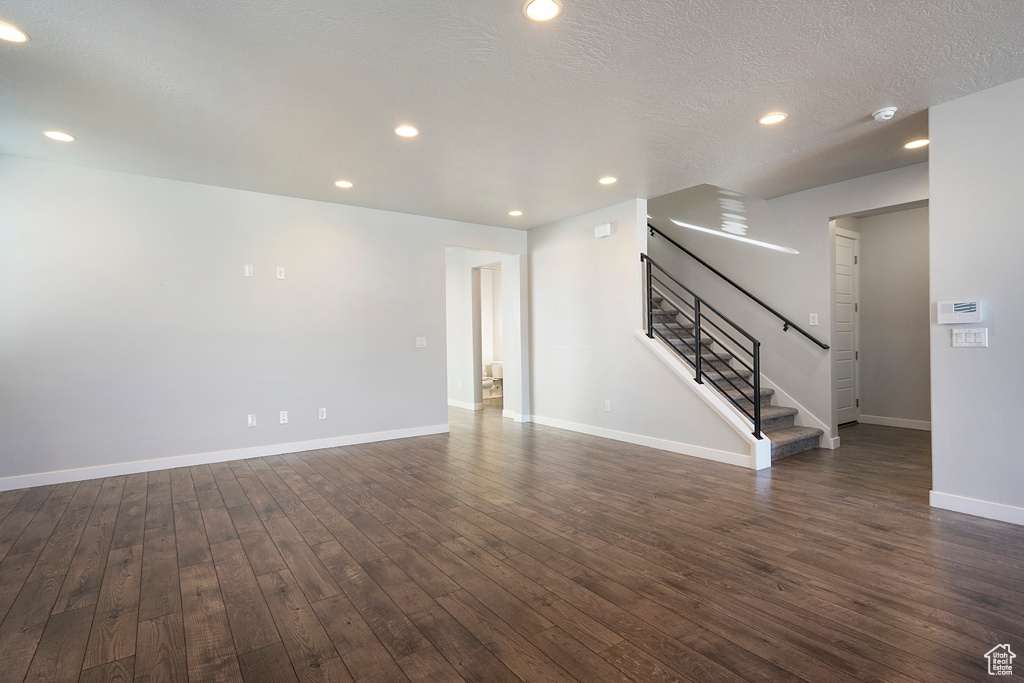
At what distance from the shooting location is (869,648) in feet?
5.87

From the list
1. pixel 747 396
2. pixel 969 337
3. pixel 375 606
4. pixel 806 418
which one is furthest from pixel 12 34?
pixel 806 418

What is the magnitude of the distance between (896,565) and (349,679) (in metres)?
2.60

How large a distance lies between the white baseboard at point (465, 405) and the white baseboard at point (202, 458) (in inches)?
74.9

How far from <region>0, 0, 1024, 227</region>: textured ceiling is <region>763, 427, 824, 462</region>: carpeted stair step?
2.54m

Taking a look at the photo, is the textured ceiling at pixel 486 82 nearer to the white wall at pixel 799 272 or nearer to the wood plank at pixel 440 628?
the white wall at pixel 799 272

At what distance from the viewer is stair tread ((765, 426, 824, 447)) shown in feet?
15.2

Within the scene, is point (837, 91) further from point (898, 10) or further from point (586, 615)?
point (586, 615)

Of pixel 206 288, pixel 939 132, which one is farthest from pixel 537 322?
pixel 939 132

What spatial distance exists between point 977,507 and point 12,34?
5.97m

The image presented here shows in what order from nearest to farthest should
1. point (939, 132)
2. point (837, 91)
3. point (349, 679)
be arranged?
point (349, 679)
point (837, 91)
point (939, 132)

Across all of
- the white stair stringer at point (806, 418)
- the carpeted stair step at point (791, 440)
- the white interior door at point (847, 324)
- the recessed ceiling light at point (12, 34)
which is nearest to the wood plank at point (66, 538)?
the recessed ceiling light at point (12, 34)

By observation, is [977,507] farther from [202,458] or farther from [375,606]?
[202,458]

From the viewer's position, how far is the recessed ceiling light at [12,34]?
7.55 feet

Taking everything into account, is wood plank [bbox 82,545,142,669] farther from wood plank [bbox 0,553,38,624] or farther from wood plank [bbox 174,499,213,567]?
wood plank [bbox 0,553,38,624]
